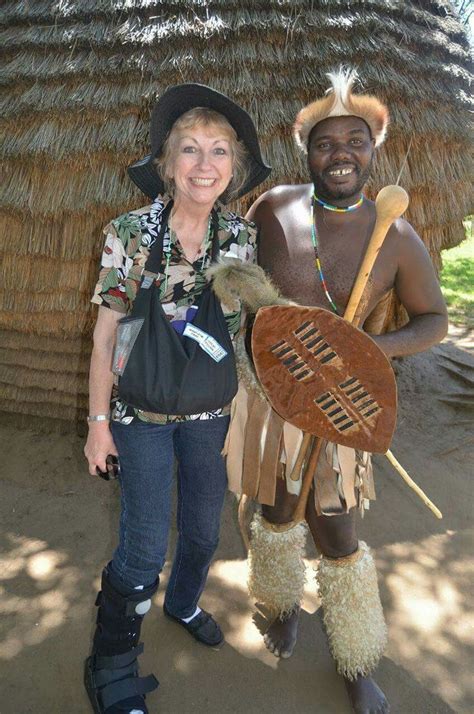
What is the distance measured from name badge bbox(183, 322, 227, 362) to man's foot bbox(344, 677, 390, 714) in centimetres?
124

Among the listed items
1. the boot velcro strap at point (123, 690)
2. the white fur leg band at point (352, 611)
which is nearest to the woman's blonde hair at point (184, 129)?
the white fur leg band at point (352, 611)

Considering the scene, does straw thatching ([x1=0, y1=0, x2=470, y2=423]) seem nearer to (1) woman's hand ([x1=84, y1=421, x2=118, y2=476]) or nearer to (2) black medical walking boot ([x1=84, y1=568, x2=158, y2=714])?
(1) woman's hand ([x1=84, y1=421, x2=118, y2=476])

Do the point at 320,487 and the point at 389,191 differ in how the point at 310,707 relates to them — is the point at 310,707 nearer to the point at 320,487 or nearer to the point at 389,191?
the point at 320,487

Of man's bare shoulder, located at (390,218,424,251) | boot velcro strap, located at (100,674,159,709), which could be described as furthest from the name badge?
boot velcro strap, located at (100,674,159,709)

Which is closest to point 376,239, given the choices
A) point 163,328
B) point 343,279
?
point 343,279

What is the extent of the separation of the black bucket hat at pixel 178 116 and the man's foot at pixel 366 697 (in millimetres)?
1737

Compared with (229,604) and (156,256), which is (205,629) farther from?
(156,256)

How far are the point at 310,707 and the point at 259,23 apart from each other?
3.04 meters

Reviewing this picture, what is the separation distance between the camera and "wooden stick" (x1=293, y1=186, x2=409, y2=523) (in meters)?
1.35

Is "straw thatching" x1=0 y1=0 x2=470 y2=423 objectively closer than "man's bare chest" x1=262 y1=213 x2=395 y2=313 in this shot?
No

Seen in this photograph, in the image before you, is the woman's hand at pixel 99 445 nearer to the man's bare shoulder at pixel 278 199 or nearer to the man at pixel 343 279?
the man at pixel 343 279

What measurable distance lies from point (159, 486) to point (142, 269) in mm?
604

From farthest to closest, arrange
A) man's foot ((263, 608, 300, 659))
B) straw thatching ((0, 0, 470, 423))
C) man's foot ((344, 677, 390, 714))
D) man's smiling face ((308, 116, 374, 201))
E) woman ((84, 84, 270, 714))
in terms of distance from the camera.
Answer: straw thatching ((0, 0, 470, 423)) < man's foot ((263, 608, 300, 659)) < man's foot ((344, 677, 390, 714)) < man's smiling face ((308, 116, 374, 201)) < woman ((84, 84, 270, 714))

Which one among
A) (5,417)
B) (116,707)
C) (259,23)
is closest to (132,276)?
(116,707)
